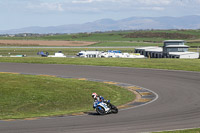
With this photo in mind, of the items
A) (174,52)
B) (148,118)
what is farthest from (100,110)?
(174,52)

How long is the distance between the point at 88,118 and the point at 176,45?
79.9m

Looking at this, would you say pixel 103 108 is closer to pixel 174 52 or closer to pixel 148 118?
pixel 148 118

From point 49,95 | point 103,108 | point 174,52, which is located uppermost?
point 103,108

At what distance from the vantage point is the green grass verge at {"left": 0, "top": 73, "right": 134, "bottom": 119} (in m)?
26.8

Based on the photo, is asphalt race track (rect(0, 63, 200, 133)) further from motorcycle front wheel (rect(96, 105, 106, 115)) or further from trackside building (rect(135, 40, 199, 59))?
trackside building (rect(135, 40, 199, 59))

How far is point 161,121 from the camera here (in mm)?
20750

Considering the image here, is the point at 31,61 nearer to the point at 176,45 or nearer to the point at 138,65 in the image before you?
the point at 138,65

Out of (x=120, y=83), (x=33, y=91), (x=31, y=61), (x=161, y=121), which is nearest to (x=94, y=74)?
(x=120, y=83)

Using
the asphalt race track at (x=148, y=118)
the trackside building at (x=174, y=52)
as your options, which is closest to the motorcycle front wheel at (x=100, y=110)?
the asphalt race track at (x=148, y=118)

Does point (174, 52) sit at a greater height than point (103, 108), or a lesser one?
lesser

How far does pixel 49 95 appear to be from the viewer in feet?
103

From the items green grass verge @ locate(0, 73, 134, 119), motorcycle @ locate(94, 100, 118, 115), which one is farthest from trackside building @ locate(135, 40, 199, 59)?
motorcycle @ locate(94, 100, 118, 115)

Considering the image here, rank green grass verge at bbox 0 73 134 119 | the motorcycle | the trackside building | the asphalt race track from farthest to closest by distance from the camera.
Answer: the trackside building, green grass verge at bbox 0 73 134 119, the motorcycle, the asphalt race track

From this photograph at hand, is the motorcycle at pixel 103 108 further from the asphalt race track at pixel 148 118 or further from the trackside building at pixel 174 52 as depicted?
the trackside building at pixel 174 52
